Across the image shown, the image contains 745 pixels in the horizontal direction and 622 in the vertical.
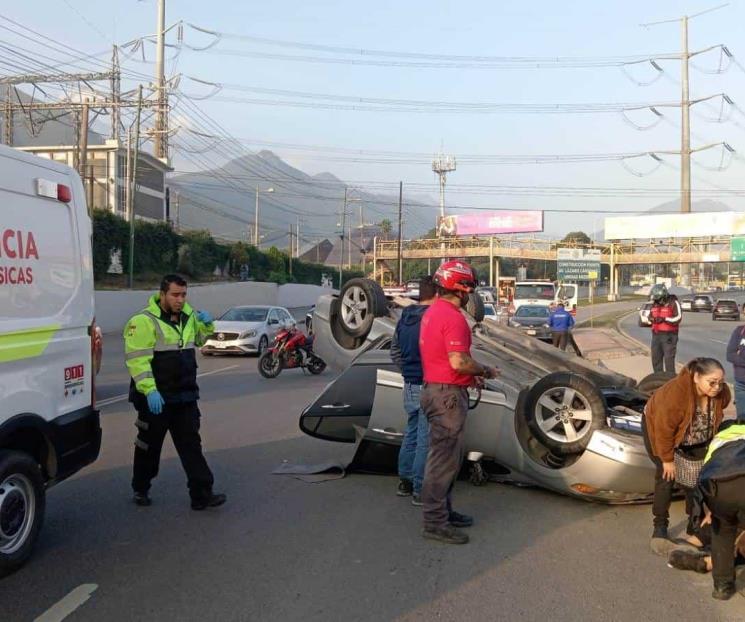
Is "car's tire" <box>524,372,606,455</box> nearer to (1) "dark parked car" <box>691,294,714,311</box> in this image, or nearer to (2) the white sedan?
(2) the white sedan

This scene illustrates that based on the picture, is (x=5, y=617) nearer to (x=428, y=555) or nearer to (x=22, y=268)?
(x=22, y=268)

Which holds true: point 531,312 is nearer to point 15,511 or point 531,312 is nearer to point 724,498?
point 724,498

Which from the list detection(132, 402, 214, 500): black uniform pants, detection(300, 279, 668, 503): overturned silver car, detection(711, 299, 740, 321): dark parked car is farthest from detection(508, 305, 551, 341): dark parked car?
detection(711, 299, 740, 321): dark parked car

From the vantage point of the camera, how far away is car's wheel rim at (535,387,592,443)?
19.3ft

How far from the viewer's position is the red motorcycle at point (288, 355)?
15.6m

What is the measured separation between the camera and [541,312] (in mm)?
27203

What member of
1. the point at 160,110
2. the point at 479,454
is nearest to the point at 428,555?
the point at 479,454

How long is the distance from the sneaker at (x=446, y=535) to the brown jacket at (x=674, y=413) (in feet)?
4.52

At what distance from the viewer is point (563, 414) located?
19.5 ft

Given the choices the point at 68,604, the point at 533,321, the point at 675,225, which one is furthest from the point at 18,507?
the point at 675,225

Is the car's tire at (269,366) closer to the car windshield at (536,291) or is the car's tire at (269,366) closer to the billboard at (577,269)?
the billboard at (577,269)

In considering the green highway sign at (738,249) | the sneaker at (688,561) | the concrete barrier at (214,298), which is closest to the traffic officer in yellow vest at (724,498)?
the sneaker at (688,561)

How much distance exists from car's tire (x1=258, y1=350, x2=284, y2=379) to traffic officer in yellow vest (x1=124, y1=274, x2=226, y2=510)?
949 cm

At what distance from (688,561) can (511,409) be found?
69.6 inches
